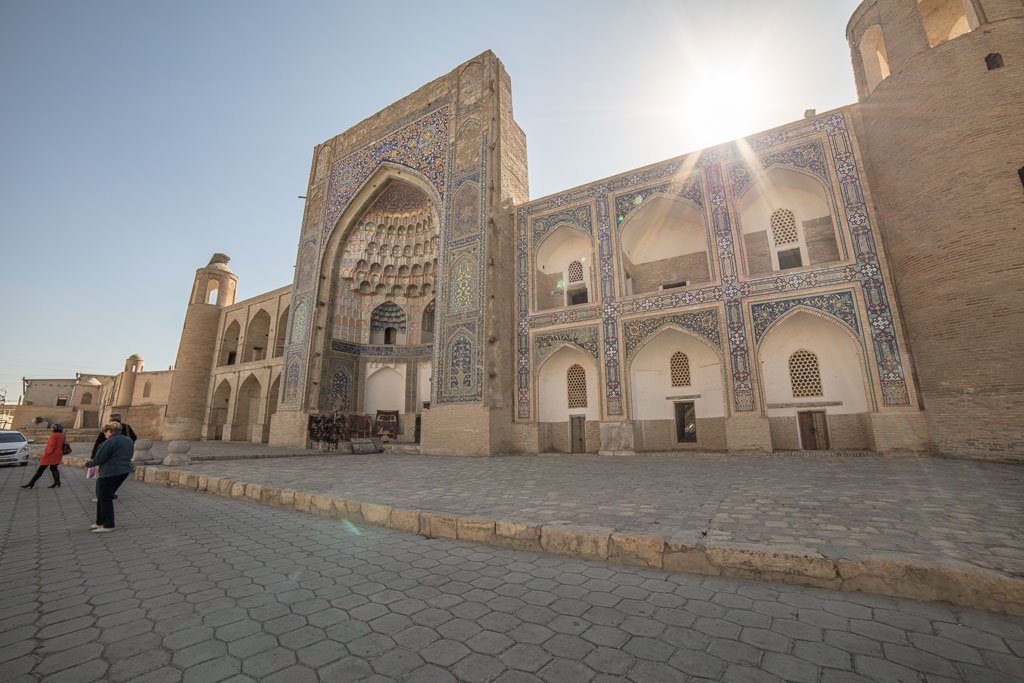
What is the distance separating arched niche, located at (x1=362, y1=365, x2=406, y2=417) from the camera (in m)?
19.6

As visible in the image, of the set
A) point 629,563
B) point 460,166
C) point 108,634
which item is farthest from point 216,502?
point 460,166

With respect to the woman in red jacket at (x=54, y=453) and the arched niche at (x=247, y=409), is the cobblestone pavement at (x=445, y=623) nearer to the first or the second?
the woman in red jacket at (x=54, y=453)

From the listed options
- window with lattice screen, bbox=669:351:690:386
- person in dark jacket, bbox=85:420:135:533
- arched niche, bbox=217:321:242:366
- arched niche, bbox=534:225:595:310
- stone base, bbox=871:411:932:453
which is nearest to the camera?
person in dark jacket, bbox=85:420:135:533

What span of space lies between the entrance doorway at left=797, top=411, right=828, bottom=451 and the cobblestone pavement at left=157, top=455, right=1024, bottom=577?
2.30 metres

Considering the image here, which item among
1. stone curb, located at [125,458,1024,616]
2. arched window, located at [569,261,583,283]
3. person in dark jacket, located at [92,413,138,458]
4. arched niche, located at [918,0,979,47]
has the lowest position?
stone curb, located at [125,458,1024,616]

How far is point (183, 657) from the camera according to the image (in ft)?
6.31

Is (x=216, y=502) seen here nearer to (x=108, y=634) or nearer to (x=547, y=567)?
(x=108, y=634)

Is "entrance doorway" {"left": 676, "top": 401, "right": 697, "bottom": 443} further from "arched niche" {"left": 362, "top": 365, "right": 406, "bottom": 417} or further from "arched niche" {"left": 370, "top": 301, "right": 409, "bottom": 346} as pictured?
"arched niche" {"left": 370, "top": 301, "right": 409, "bottom": 346}

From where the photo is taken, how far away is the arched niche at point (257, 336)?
958 inches

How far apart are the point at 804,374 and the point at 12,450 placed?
22177 mm

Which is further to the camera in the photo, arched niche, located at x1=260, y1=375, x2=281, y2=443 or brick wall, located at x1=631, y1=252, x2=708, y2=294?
arched niche, located at x1=260, y1=375, x2=281, y2=443

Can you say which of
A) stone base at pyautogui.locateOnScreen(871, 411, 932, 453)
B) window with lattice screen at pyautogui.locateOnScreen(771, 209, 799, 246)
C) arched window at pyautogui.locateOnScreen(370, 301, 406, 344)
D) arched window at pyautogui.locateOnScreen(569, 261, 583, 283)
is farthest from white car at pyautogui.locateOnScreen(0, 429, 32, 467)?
window with lattice screen at pyautogui.locateOnScreen(771, 209, 799, 246)

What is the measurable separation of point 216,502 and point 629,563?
231 inches

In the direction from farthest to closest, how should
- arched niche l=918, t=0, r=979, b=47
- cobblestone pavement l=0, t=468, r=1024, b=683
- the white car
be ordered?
the white car < arched niche l=918, t=0, r=979, b=47 < cobblestone pavement l=0, t=468, r=1024, b=683
